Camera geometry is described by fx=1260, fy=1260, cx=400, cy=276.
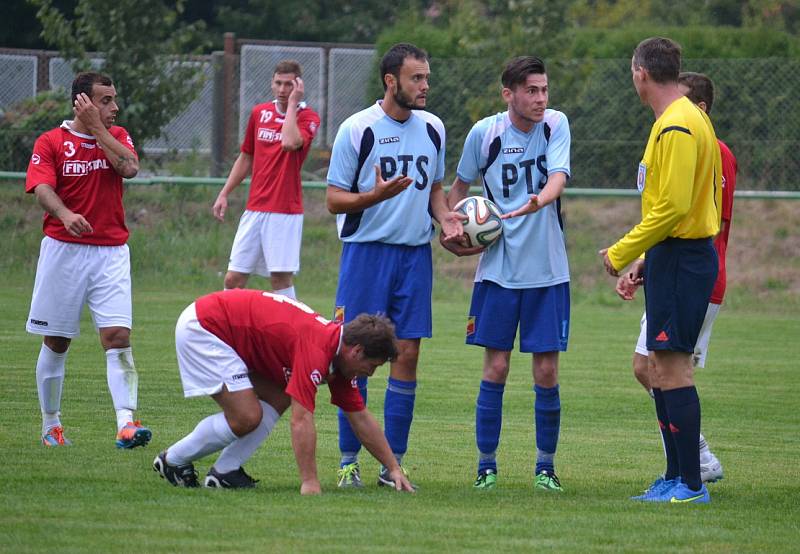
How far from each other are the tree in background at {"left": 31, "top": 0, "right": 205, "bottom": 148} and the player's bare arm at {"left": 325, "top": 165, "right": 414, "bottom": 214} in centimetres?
1191

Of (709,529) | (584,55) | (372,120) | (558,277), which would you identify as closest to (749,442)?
(558,277)

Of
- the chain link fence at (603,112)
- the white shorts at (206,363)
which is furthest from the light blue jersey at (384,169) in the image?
the chain link fence at (603,112)

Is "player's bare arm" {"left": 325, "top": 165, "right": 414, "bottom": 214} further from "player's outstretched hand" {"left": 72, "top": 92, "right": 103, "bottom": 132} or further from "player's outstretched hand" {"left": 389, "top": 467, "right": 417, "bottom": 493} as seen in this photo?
"player's outstretched hand" {"left": 72, "top": 92, "right": 103, "bottom": 132}

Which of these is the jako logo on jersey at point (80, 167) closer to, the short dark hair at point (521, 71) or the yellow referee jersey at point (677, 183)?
the short dark hair at point (521, 71)

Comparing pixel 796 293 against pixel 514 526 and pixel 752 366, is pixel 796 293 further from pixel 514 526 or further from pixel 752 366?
pixel 514 526

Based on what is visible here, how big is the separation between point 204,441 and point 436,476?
147 centimetres

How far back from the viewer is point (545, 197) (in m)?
6.63

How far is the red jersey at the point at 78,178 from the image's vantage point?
7.75 metres

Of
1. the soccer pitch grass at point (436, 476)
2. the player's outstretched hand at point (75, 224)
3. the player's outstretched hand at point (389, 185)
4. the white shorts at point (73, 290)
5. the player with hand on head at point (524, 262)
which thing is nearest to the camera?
the soccer pitch grass at point (436, 476)

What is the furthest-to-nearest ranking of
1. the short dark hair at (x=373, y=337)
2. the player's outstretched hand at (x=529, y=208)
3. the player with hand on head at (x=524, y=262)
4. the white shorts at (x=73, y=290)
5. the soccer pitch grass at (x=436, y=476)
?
the white shorts at (x=73, y=290), the player with hand on head at (x=524, y=262), the player's outstretched hand at (x=529, y=208), the short dark hair at (x=373, y=337), the soccer pitch grass at (x=436, y=476)

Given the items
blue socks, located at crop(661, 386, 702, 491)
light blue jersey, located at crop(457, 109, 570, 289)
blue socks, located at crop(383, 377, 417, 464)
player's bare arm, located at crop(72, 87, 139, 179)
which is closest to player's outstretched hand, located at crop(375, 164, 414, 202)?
light blue jersey, located at crop(457, 109, 570, 289)

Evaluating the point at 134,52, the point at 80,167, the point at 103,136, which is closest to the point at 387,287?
the point at 103,136

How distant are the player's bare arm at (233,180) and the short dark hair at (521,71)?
5526 millimetres

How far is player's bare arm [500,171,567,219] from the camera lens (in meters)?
6.62
